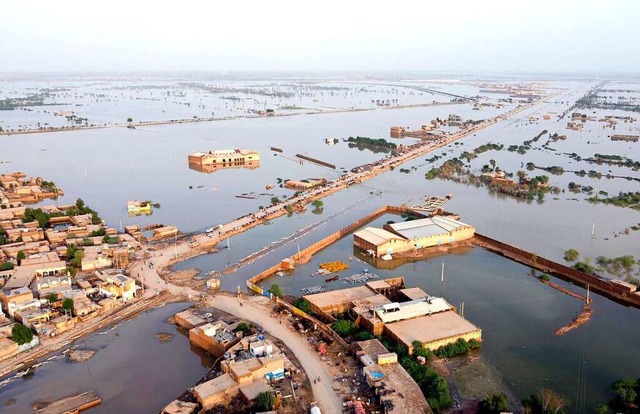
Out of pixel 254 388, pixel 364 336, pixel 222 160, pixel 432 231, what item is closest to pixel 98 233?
pixel 254 388

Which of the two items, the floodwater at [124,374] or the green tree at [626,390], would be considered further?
the floodwater at [124,374]

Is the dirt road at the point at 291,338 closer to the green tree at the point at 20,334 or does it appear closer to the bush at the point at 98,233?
the green tree at the point at 20,334

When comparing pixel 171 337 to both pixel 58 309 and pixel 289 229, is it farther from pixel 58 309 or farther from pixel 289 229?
pixel 289 229

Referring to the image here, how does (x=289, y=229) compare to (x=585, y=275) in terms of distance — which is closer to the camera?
(x=585, y=275)

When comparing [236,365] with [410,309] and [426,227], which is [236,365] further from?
[426,227]

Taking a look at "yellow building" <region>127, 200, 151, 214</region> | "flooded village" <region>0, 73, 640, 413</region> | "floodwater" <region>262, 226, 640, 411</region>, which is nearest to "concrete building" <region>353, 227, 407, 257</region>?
"flooded village" <region>0, 73, 640, 413</region>

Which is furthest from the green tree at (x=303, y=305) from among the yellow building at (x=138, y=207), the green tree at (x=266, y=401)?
the yellow building at (x=138, y=207)

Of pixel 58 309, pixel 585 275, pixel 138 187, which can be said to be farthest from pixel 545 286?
pixel 138 187
